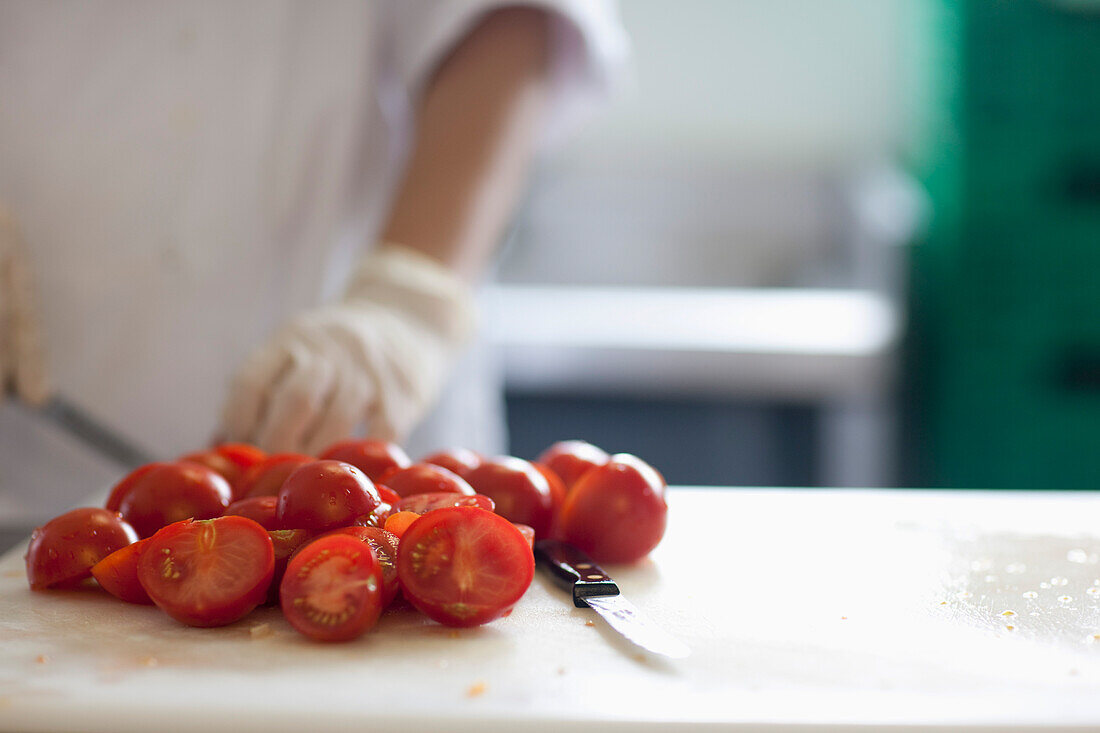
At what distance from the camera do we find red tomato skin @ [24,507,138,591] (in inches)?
21.5

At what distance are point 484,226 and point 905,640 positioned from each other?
73 centimetres

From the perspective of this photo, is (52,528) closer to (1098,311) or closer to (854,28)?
(1098,311)

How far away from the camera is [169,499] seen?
59 cm

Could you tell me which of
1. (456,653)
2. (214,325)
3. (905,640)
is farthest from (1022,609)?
(214,325)

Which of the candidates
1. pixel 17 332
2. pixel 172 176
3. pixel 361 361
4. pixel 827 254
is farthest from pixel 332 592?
pixel 827 254

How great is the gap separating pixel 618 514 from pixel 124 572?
0.92 ft

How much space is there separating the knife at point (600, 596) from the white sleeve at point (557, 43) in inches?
27.2

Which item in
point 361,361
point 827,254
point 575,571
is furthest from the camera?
point 827,254

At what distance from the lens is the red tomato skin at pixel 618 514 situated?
61 centimetres

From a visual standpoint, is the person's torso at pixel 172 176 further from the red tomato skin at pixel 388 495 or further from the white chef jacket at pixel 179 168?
the red tomato skin at pixel 388 495

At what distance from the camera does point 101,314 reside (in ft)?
3.63

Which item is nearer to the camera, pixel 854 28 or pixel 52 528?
pixel 52 528

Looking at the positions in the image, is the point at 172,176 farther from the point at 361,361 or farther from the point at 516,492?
the point at 516,492

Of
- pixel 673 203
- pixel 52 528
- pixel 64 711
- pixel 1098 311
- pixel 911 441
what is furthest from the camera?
pixel 673 203
